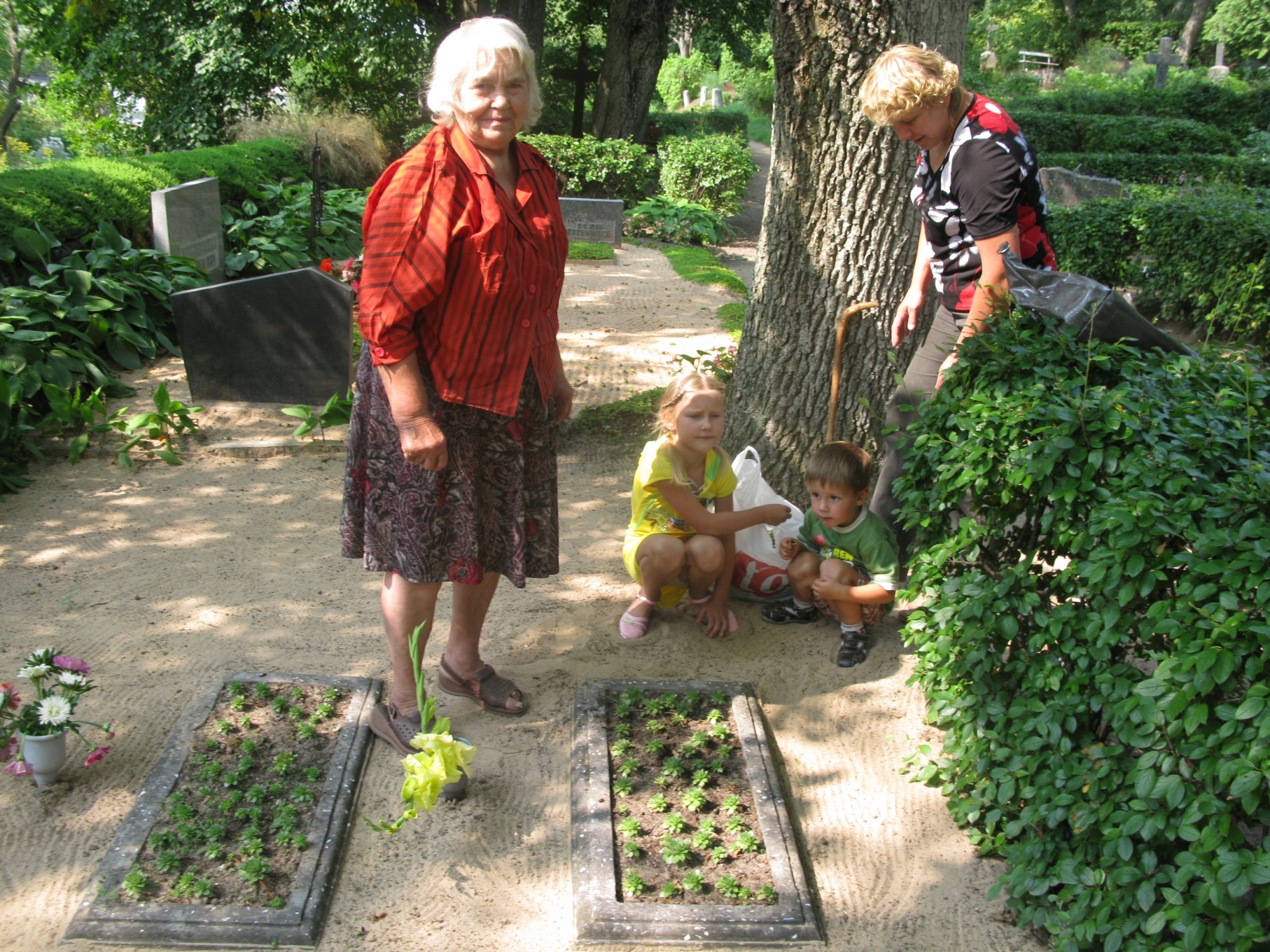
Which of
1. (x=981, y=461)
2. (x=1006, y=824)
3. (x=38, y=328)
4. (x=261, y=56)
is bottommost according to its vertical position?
(x=1006, y=824)

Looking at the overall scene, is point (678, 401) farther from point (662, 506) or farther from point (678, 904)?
point (678, 904)

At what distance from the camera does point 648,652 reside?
3.43 metres

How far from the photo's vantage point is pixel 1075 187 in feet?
43.7

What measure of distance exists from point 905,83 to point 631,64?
14120 millimetres

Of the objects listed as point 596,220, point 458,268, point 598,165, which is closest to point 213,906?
point 458,268

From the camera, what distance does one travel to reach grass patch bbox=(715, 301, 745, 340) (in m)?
7.54

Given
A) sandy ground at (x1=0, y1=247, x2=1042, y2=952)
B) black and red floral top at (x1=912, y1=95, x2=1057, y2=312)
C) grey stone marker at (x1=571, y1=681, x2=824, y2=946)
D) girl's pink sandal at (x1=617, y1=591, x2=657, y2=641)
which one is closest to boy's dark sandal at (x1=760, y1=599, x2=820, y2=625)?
sandy ground at (x1=0, y1=247, x2=1042, y2=952)

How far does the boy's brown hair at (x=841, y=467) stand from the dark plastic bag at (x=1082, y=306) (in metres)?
0.75

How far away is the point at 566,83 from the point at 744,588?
2144 cm

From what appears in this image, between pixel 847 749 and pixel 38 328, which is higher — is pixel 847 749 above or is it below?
below

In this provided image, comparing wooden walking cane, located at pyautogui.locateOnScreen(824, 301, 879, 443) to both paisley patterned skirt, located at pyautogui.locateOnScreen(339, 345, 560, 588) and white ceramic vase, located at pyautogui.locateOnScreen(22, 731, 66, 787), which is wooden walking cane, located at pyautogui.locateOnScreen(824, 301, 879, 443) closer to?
paisley patterned skirt, located at pyautogui.locateOnScreen(339, 345, 560, 588)

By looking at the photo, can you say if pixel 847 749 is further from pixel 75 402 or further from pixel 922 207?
pixel 75 402

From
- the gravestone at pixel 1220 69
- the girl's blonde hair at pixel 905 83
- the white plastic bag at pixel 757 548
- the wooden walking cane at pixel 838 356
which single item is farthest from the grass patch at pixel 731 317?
the gravestone at pixel 1220 69

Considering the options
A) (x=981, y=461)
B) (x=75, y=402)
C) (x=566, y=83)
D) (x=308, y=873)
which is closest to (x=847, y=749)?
(x=981, y=461)
